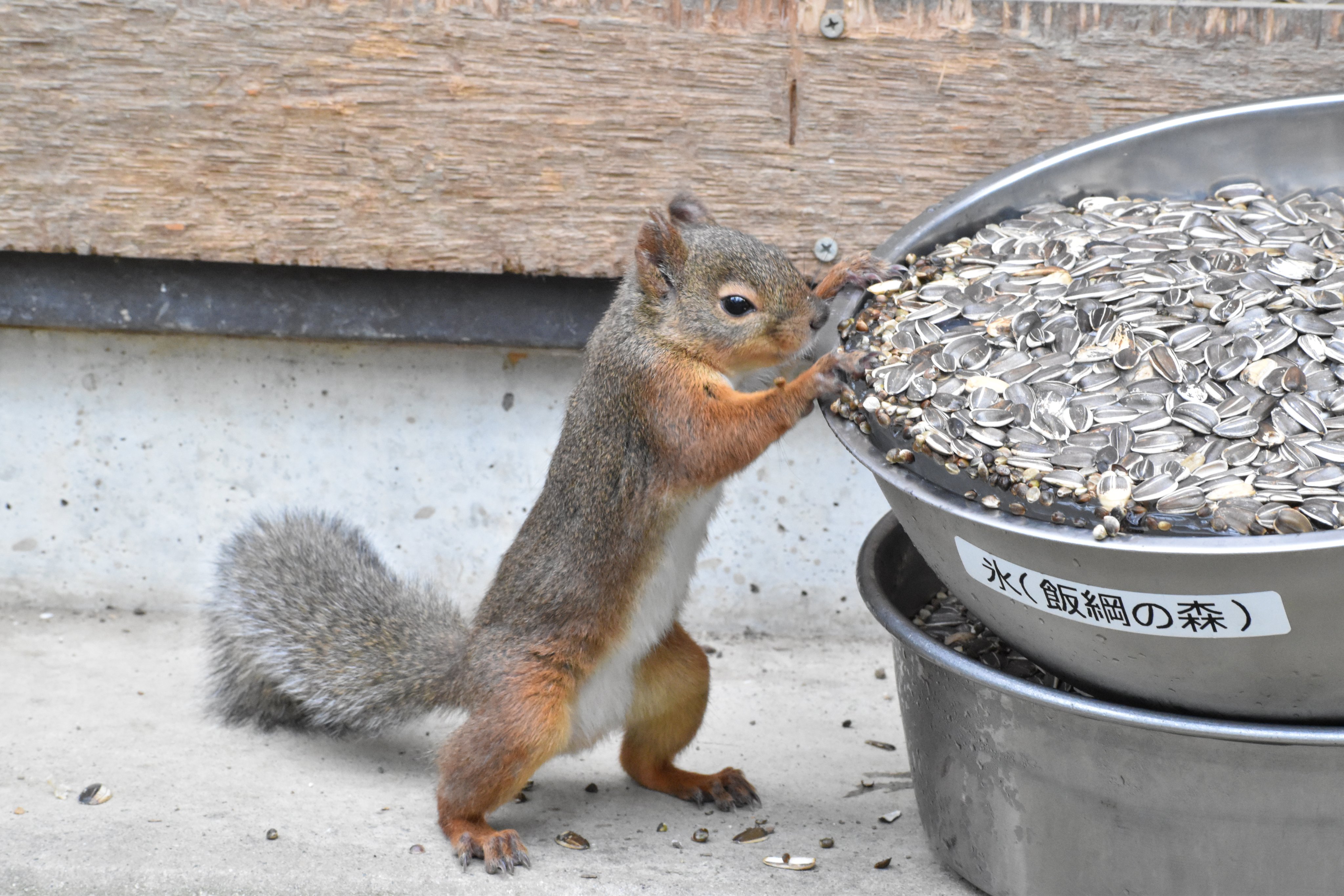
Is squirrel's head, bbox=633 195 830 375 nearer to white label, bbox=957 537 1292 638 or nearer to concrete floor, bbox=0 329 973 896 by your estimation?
white label, bbox=957 537 1292 638

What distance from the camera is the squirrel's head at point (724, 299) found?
202cm

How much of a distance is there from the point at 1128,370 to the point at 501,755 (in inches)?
45.1

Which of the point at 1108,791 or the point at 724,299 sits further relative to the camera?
the point at 724,299

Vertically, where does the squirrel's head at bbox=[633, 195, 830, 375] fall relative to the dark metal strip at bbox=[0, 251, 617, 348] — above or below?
above

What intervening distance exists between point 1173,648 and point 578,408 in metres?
1.07

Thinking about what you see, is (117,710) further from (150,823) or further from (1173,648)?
(1173,648)

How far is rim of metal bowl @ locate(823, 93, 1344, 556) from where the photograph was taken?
1387mm

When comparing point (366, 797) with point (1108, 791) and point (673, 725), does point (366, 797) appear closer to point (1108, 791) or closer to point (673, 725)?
point (673, 725)

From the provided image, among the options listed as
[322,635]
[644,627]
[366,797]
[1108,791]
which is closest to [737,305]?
[644,627]

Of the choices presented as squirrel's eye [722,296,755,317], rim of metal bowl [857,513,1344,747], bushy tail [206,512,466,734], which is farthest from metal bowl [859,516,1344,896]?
bushy tail [206,512,466,734]

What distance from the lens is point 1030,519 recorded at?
5.00 ft

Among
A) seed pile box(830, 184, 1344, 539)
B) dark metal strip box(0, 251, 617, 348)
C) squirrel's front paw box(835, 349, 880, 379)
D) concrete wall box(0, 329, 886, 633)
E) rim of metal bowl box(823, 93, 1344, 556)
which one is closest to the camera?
rim of metal bowl box(823, 93, 1344, 556)

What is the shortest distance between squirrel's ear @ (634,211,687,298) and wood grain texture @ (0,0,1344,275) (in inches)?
30.1

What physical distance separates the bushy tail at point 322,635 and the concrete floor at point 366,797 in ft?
0.43
